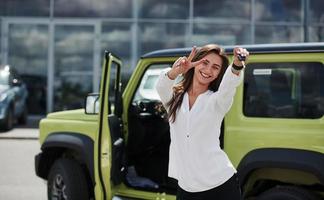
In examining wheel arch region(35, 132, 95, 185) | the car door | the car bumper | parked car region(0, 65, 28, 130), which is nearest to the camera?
the car door

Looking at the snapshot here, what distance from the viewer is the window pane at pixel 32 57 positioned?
1819cm

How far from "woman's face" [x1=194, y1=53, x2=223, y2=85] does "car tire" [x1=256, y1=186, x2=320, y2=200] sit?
141 centimetres

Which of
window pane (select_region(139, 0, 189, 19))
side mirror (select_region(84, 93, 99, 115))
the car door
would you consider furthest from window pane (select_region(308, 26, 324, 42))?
A: the car door

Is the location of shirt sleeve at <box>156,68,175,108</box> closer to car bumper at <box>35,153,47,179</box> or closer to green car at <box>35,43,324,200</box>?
green car at <box>35,43,324,200</box>

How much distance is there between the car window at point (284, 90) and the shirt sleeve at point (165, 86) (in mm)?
1367

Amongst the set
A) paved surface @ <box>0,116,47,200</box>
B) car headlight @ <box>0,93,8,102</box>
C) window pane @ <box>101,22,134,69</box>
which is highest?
window pane @ <box>101,22,134,69</box>

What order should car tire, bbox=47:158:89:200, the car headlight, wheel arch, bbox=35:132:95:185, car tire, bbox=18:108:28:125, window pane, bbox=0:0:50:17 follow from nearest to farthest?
wheel arch, bbox=35:132:95:185 < car tire, bbox=47:158:89:200 < the car headlight < car tire, bbox=18:108:28:125 < window pane, bbox=0:0:50:17

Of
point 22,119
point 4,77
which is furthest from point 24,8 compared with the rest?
point 4,77

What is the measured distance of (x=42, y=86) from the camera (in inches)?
720

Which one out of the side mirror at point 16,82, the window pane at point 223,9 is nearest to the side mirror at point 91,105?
the side mirror at point 16,82

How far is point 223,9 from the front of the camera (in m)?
18.3

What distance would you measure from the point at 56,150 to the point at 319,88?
2.84 m

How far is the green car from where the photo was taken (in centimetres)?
430

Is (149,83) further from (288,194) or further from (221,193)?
(221,193)
